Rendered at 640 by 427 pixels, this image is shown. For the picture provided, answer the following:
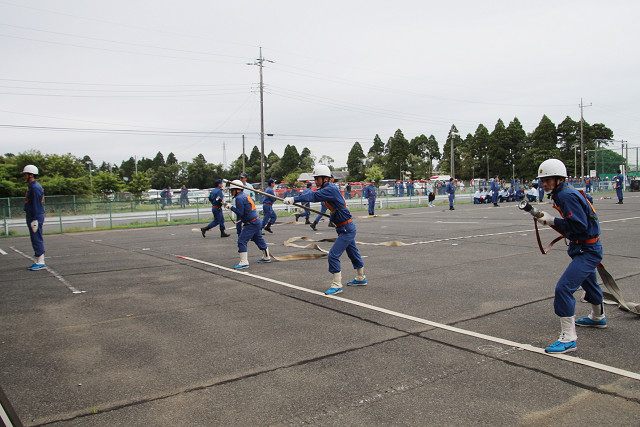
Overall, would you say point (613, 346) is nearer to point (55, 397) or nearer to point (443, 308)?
point (443, 308)

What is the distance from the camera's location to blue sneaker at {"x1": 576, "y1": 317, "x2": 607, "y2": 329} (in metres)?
5.39

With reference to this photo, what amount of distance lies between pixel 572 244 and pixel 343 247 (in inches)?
143

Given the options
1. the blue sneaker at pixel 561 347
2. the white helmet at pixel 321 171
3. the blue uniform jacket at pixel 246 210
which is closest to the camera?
the blue sneaker at pixel 561 347

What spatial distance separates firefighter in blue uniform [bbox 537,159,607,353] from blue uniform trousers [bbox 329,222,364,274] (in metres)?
3.44

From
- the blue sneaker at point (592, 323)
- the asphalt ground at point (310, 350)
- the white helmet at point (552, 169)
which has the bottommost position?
the asphalt ground at point (310, 350)

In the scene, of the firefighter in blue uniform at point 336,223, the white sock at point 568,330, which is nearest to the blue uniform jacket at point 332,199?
the firefighter in blue uniform at point 336,223

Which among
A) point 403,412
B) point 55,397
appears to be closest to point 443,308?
point 403,412

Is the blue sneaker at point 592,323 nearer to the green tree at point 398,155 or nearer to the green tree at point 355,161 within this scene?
the green tree at point 398,155

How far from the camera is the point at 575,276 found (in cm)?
480

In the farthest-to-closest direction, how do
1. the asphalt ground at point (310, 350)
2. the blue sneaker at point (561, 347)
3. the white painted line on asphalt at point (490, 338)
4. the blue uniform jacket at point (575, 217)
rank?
1. the blue uniform jacket at point (575, 217)
2. the blue sneaker at point (561, 347)
3. the white painted line on asphalt at point (490, 338)
4. the asphalt ground at point (310, 350)

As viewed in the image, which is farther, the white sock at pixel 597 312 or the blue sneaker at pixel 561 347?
the white sock at pixel 597 312

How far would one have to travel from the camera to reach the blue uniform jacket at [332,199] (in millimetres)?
7664

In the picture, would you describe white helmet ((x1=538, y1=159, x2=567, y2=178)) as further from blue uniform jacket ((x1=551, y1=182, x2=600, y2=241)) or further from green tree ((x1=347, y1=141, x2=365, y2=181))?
green tree ((x1=347, y1=141, x2=365, y2=181))

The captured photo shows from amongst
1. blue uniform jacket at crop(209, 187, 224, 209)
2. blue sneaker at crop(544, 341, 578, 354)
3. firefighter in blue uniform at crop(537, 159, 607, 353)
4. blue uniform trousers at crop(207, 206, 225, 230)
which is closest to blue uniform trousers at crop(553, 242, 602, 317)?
firefighter in blue uniform at crop(537, 159, 607, 353)
